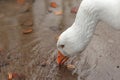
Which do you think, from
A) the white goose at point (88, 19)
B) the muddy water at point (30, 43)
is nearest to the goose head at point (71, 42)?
the white goose at point (88, 19)

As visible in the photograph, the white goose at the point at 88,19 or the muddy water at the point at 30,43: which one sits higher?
the white goose at the point at 88,19

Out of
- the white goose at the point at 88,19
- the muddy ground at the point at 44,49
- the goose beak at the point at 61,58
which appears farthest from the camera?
the muddy ground at the point at 44,49

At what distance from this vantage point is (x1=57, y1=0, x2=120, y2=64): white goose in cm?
304

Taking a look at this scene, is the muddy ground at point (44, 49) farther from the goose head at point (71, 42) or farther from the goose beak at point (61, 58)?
the goose head at point (71, 42)

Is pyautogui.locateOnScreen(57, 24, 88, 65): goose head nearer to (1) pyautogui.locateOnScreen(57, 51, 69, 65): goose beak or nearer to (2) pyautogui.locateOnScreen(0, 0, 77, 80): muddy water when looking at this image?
(1) pyautogui.locateOnScreen(57, 51, 69, 65): goose beak

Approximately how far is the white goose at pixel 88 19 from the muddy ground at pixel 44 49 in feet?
1.73

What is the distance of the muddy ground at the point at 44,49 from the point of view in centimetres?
364

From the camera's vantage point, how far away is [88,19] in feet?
10.2

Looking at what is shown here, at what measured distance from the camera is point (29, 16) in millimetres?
4875

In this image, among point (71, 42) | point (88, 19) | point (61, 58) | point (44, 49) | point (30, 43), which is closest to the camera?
point (88, 19)

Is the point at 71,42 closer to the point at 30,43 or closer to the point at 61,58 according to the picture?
the point at 61,58

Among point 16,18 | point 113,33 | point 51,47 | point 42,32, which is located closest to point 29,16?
point 16,18

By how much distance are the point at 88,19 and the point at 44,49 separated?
3.50 feet

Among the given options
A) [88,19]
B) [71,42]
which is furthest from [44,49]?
[88,19]
